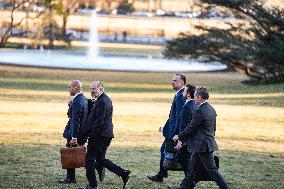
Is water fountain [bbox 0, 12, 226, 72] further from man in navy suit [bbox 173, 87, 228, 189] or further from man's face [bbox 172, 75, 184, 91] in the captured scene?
man in navy suit [bbox 173, 87, 228, 189]

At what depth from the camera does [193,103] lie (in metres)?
12.6

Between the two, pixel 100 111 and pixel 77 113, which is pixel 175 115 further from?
pixel 77 113

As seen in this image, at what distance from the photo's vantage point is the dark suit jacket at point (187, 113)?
1262 cm

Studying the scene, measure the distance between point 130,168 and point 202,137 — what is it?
3903mm

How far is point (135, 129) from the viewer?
75.0 ft

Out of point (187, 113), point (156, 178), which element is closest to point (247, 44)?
point (156, 178)

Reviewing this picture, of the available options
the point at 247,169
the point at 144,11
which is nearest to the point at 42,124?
the point at 247,169

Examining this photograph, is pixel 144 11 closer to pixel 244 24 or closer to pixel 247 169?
pixel 244 24

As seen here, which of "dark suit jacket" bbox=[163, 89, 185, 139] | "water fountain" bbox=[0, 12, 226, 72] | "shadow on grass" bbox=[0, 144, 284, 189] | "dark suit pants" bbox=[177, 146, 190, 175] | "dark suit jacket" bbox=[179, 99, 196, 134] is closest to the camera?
"dark suit jacket" bbox=[179, 99, 196, 134]

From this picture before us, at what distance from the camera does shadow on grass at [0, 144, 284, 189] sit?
1381 centimetres

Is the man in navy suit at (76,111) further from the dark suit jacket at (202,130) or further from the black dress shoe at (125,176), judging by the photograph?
the dark suit jacket at (202,130)

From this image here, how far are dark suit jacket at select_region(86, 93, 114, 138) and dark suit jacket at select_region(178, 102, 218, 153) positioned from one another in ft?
3.96

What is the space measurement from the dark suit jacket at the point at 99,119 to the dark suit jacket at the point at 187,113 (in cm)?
117

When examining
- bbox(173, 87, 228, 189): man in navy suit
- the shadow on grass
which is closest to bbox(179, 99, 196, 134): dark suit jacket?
bbox(173, 87, 228, 189): man in navy suit
